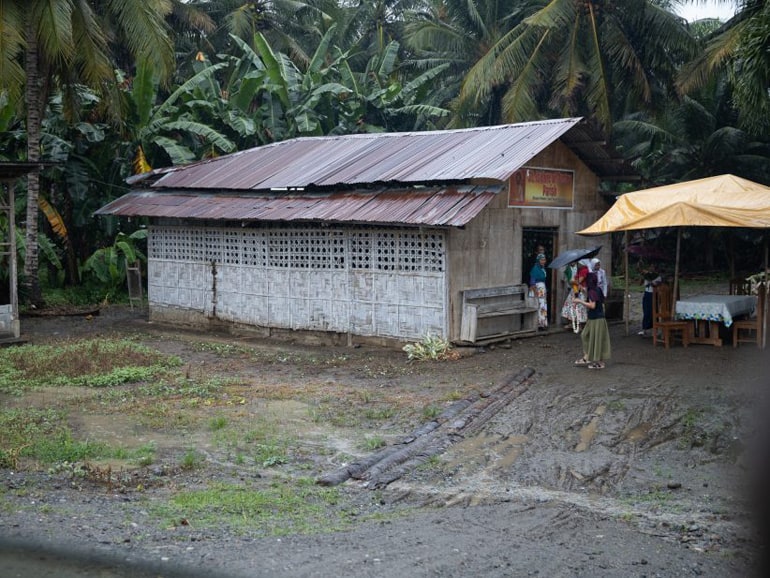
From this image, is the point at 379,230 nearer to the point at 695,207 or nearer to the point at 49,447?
the point at 695,207

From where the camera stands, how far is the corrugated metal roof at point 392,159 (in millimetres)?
14570

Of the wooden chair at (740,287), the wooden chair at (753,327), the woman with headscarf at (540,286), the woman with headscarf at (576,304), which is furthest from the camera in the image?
the woman with headscarf at (540,286)

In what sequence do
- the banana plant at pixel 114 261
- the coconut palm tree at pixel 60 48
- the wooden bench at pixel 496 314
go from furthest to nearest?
the banana plant at pixel 114 261, the coconut palm tree at pixel 60 48, the wooden bench at pixel 496 314

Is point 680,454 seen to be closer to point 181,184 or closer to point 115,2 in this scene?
point 181,184

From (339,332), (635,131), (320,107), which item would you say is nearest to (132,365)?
(339,332)

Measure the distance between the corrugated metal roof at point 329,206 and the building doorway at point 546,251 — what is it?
2.42 meters

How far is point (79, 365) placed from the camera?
42.2 ft

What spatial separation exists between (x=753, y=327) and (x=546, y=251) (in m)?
4.53

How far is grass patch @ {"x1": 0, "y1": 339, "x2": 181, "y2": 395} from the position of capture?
39.4ft

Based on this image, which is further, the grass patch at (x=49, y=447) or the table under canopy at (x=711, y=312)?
the table under canopy at (x=711, y=312)

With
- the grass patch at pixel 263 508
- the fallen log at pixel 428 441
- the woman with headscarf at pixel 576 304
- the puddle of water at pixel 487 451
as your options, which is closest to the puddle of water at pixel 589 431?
the puddle of water at pixel 487 451

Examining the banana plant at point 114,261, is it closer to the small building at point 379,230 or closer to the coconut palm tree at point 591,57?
the small building at point 379,230

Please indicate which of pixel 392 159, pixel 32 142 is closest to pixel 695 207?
pixel 392 159

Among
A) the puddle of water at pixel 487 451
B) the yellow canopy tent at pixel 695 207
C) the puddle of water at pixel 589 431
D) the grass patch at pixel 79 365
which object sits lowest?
the puddle of water at pixel 487 451
